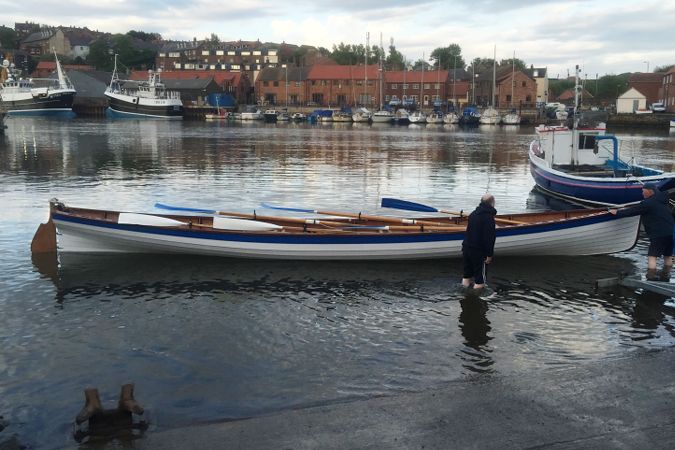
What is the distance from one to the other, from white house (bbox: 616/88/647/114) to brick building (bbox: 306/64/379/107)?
51831mm

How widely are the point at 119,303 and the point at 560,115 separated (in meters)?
110

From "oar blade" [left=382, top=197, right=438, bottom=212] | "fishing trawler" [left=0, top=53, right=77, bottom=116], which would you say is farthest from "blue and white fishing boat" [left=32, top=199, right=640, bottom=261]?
"fishing trawler" [left=0, top=53, right=77, bottom=116]

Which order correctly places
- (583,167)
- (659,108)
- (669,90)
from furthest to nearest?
(669,90) < (659,108) < (583,167)

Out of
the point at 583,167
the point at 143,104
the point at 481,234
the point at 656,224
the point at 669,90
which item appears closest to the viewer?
the point at 481,234

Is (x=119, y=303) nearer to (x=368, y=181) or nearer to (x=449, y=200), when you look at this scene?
(x=449, y=200)

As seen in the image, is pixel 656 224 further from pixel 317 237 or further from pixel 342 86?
pixel 342 86

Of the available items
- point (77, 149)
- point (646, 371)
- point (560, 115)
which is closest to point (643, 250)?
point (646, 371)

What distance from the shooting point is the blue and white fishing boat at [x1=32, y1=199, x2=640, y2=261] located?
14578 mm

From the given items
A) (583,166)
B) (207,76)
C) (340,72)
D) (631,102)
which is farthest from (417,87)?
(583,166)

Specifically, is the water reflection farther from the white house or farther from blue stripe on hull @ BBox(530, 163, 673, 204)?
the white house

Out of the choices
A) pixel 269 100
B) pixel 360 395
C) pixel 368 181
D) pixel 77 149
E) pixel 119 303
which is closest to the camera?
pixel 360 395

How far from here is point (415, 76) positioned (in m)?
140

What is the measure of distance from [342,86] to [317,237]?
130625 millimetres

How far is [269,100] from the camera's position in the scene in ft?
487
